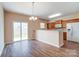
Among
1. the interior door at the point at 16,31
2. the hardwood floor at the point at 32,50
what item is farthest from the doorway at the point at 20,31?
the hardwood floor at the point at 32,50

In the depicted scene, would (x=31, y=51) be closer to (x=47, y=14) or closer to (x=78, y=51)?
(x=47, y=14)

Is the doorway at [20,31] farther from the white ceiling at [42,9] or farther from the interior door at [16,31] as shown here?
the white ceiling at [42,9]

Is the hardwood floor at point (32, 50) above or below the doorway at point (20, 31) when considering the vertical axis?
below

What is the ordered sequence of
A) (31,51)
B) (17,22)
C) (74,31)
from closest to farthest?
1. (17,22)
2. (31,51)
3. (74,31)

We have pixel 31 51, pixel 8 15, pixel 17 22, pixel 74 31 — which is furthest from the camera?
pixel 74 31

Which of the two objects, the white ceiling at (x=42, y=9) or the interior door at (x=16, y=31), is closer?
the white ceiling at (x=42, y=9)

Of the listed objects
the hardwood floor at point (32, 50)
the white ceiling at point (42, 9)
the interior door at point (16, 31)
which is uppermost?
the white ceiling at point (42, 9)

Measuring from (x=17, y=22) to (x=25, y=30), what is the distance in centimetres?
28

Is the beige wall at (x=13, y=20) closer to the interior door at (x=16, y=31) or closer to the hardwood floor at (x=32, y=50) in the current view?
the interior door at (x=16, y=31)

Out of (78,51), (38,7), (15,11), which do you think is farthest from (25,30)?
(78,51)

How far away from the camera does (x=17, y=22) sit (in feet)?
6.89

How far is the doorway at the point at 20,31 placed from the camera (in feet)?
6.83

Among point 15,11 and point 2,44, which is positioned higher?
point 15,11

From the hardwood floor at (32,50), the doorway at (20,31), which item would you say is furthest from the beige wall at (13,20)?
the hardwood floor at (32,50)
